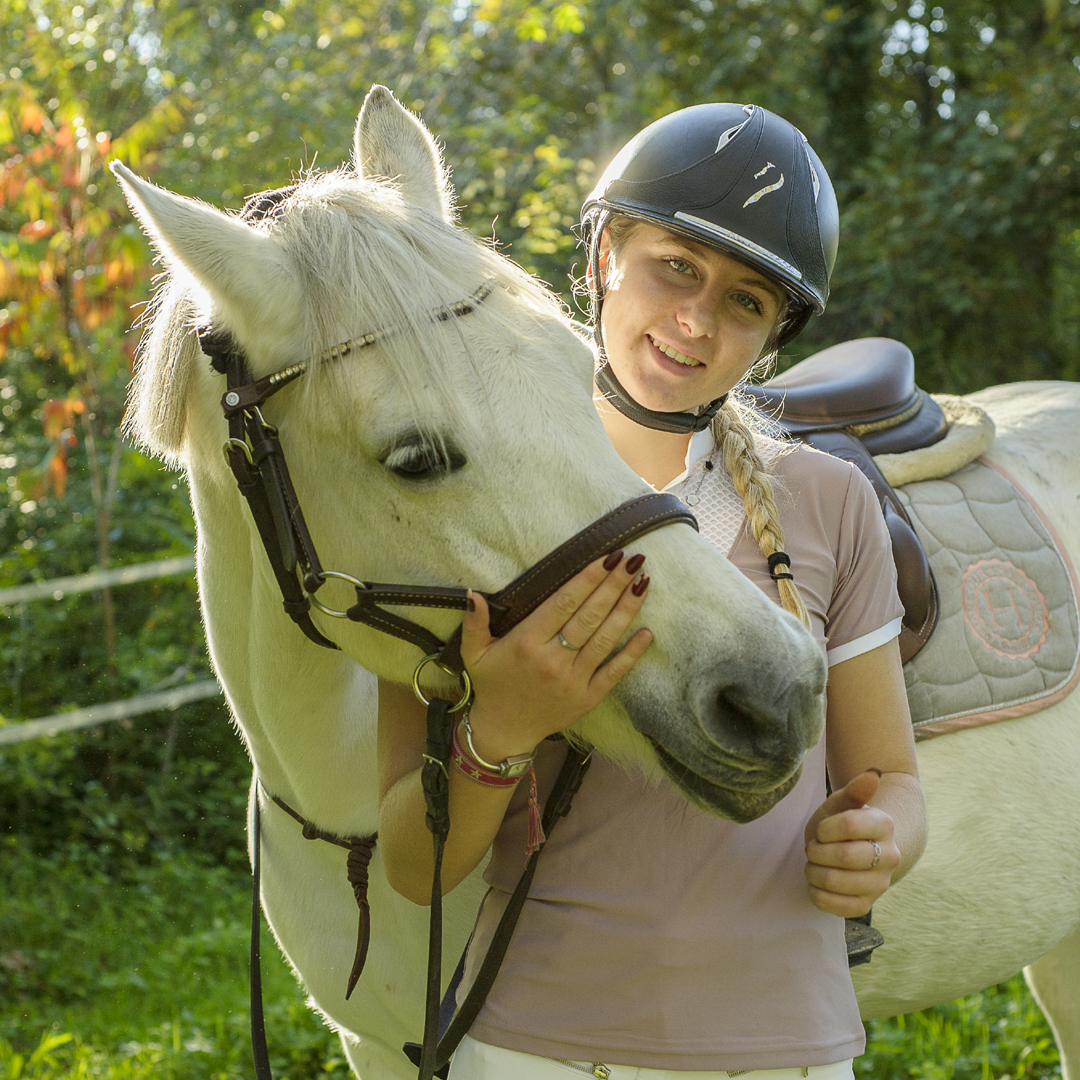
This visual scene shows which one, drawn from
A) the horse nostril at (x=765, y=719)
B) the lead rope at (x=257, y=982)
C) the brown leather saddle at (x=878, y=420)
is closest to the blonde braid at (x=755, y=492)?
the horse nostril at (x=765, y=719)

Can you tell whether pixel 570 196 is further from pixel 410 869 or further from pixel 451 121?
pixel 410 869

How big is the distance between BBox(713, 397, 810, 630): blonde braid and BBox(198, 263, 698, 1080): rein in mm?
187

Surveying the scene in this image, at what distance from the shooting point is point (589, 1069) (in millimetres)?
1195

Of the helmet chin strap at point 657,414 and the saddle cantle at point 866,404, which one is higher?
the helmet chin strap at point 657,414

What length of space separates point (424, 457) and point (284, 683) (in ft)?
1.78

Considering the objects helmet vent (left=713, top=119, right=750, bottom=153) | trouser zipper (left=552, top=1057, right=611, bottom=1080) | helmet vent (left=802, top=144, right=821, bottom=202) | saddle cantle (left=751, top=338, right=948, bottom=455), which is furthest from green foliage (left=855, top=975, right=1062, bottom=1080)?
helmet vent (left=713, top=119, right=750, bottom=153)

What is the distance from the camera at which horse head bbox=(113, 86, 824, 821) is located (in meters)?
1.13

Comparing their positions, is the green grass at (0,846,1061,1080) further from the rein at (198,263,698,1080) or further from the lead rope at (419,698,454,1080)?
the lead rope at (419,698,454,1080)

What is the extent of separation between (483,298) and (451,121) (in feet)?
21.3

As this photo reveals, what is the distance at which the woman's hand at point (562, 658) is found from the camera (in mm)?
1103

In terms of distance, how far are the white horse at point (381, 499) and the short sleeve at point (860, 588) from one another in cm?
28

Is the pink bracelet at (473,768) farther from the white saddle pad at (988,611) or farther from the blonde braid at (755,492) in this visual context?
the white saddle pad at (988,611)

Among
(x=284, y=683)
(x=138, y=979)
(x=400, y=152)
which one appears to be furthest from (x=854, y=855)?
(x=138, y=979)

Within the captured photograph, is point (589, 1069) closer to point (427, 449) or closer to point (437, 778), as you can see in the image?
point (437, 778)
